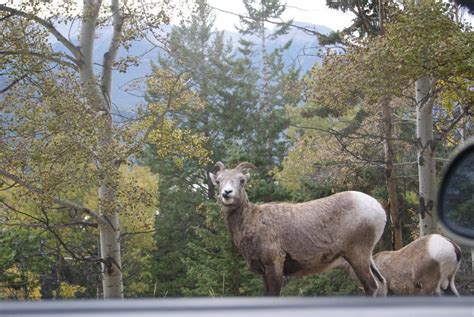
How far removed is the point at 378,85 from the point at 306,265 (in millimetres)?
2476

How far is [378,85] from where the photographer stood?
7527 mm

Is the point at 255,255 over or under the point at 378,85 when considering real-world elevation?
under

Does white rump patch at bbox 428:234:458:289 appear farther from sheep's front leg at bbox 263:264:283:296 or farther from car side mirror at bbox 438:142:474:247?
car side mirror at bbox 438:142:474:247

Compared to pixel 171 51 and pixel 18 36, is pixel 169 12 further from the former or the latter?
pixel 18 36

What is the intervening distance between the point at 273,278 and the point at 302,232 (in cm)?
43

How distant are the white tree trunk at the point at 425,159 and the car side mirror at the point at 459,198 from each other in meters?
6.59

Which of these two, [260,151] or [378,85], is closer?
[378,85]

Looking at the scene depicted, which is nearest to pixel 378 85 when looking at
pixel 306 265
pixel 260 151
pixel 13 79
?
pixel 306 265

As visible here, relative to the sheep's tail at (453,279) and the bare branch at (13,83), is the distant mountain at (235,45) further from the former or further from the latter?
the sheep's tail at (453,279)

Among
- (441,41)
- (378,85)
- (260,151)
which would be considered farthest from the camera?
(260,151)

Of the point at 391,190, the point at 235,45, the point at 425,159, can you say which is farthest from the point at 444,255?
the point at 235,45

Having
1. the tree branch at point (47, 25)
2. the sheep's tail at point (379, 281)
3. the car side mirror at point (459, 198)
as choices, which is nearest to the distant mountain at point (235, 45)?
the tree branch at point (47, 25)

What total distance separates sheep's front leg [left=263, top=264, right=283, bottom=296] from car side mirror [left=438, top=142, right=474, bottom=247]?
3.50 m

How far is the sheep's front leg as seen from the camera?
18.2ft
